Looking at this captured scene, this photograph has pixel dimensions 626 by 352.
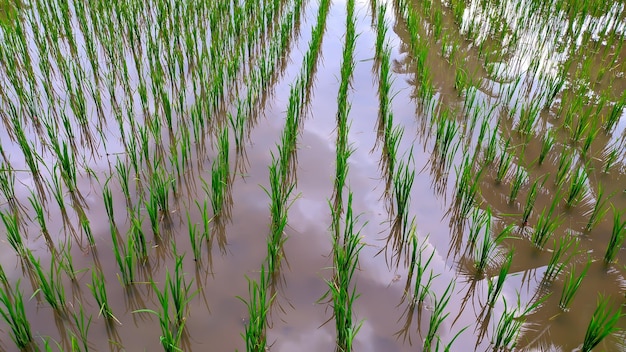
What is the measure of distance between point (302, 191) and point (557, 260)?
4.10ft

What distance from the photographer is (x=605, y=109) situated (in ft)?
10.5

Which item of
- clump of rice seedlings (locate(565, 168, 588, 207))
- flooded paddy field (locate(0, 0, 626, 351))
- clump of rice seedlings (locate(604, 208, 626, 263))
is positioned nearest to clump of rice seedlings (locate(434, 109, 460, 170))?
flooded paddy field (locate(0, 0, 626, 351))

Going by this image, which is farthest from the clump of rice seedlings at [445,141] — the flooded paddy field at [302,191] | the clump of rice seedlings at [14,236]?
the clump of rice seedlings at [14,236]

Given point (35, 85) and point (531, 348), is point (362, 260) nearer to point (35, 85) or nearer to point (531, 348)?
point (531, 348)

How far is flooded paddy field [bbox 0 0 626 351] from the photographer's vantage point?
166 cm

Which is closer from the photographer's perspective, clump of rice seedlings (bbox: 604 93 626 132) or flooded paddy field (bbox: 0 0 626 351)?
flooded paddy field (bbox: 0 0 626 351)

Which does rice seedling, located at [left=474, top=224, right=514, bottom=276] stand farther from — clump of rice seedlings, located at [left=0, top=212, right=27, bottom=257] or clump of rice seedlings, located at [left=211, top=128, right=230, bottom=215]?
clump of rice seedlings, located at [left=0, top=212, right=27, bottom=257]

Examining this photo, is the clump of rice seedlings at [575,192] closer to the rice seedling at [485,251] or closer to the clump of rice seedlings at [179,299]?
the rice seedling at [485,251]

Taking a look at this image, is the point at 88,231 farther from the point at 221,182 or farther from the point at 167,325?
the point at 167,325

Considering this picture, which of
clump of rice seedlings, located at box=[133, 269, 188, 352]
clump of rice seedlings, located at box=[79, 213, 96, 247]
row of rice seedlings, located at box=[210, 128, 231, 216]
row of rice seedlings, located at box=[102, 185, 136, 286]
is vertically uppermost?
row of rice seedlings, located at box=[210, 128, 231, 216]

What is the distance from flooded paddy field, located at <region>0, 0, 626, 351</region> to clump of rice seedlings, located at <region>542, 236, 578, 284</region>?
0.5 inches

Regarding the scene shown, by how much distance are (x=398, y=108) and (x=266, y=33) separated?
174 centimetres

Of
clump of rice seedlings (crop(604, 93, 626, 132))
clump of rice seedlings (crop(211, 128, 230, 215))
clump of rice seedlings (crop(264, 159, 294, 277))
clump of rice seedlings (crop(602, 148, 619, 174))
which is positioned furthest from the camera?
clump of rice seedlings (crop(604, 93, 626, 132))

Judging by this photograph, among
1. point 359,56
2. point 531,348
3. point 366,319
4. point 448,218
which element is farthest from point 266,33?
point 531,348
